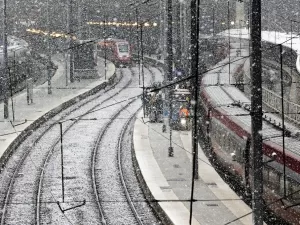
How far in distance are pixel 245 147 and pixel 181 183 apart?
123 inches

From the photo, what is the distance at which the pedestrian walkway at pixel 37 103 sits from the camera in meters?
27.7

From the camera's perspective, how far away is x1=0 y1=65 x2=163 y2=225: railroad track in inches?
682

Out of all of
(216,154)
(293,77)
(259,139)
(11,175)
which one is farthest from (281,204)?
(293,77)

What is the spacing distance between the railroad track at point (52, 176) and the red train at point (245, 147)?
360 cm

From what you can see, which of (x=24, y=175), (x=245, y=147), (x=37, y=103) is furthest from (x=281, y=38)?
(x=245, y=147)

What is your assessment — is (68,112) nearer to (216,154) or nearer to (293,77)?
(293,77)

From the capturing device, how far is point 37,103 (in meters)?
36.0

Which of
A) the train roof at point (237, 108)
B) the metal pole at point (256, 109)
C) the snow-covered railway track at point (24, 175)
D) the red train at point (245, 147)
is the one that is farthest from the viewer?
the snow-covered railway track at point (24, 175)

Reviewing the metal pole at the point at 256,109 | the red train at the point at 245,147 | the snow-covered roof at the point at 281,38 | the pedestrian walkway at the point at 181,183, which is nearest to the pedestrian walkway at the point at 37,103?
the pedestrian walkway at the point at 181,183

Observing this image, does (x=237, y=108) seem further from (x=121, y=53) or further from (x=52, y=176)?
(x=121, y=53)

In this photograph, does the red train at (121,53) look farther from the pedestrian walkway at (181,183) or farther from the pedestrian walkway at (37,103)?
the pedestrian walkway at (181,183)

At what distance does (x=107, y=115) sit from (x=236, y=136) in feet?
51.9

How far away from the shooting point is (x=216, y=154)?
840 inches

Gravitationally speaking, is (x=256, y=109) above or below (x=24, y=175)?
above
